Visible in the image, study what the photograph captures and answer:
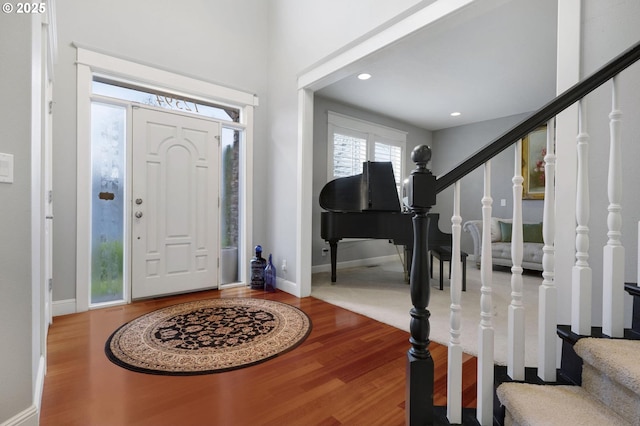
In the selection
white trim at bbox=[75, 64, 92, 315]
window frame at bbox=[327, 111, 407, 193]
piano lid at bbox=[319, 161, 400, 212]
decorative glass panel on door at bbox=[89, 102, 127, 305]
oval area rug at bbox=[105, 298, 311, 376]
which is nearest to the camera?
oval area rug at bbox=[105, 298, 311, 376]

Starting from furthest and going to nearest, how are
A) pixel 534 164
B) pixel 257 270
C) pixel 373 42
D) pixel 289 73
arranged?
pixel 534 164
pixel 257 270
pixel 289 73
pixel 373 42

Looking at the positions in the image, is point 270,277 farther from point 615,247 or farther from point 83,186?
point 615,247

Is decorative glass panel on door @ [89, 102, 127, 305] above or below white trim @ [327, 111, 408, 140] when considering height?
below

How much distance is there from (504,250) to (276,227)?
354 centimetres

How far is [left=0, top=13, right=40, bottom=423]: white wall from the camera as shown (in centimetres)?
115

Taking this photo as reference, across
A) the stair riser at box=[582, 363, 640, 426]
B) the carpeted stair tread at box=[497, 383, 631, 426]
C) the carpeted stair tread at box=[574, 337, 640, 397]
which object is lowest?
the carpeted stair tread at box=[497, 383, 631, 426]

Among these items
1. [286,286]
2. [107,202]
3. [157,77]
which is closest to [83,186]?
[107,202]

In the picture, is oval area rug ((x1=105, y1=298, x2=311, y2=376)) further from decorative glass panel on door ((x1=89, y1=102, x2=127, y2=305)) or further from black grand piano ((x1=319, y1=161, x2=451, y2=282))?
black grand piano ((x1=319, y1=161, x2=451, y2=282))

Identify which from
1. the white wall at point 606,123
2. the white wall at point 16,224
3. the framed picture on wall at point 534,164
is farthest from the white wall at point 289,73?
the framed picture on wall at point 534,164

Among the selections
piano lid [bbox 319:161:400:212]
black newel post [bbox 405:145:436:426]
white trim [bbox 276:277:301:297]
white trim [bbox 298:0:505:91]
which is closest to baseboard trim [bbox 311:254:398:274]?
white trim [bbox 276:277:301:297]

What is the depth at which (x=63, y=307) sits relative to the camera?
267 cm

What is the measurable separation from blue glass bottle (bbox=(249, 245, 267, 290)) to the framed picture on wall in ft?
15.1

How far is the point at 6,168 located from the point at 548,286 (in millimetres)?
2140

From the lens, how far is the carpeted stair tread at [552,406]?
0.91 meters
